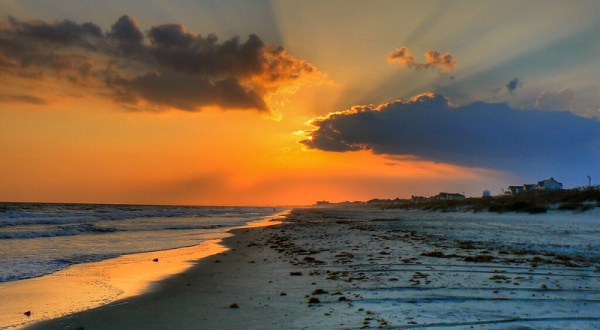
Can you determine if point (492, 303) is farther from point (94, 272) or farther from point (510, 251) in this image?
point (94, 272)

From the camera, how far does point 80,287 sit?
1121 cm

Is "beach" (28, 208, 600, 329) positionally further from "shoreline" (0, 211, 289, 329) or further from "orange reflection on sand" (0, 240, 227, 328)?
"orange reflection on sand" (0, 240, 227, 328)

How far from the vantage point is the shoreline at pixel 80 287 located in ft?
27.8

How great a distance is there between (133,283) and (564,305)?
11054 mm

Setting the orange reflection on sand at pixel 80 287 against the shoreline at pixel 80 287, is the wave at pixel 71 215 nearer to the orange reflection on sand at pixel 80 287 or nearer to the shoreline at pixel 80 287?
the orange reflection on sand at pixel 80 287

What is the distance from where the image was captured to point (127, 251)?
20.8 m

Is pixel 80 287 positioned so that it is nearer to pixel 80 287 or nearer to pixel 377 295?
pixel 80 287

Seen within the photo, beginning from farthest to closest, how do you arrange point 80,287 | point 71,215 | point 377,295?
point 71,215
point 80,287
point 377,295

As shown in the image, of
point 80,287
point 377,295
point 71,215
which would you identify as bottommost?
point 80,287

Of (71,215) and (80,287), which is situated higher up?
(71,215)

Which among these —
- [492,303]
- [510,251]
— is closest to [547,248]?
[510,251]

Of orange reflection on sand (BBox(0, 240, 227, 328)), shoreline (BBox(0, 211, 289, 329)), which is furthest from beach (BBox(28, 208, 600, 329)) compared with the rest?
orange reflection on sand (BBox(0, 240, 227, 328))

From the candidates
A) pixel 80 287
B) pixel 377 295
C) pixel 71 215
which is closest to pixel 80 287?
pixel 80 287

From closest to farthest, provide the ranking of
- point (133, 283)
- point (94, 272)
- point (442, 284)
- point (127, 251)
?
point (442, 284) < point (133, 283) < point (94, 272) < point (127, 251)
